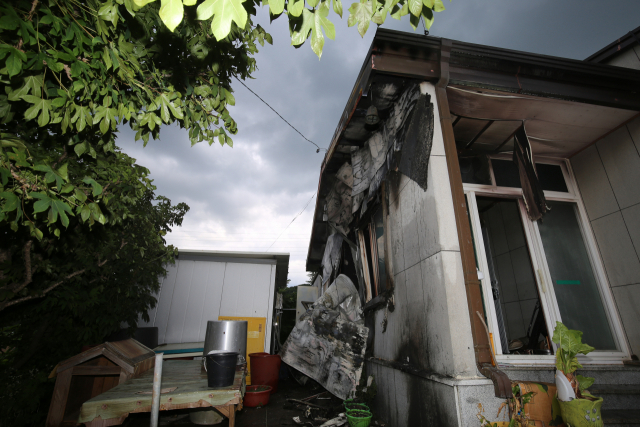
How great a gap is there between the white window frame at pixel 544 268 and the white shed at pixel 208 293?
17.0 ft

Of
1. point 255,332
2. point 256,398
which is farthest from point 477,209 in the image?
point 255,332

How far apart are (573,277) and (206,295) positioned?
7562 millimetres

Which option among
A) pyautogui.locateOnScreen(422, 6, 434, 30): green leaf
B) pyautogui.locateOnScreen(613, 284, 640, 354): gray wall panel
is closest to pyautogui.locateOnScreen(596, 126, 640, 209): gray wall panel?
pyautogui.locateOnScreen(613, 284, 640, 354): gray wall panel

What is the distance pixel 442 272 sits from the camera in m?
2.59

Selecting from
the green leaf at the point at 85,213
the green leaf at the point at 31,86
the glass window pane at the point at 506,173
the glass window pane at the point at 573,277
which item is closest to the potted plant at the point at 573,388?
the glass window pane at the point at 573,277

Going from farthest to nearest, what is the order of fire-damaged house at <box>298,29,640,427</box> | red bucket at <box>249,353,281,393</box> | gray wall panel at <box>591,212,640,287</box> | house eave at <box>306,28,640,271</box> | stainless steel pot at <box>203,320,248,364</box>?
red bucket at <box>249,353,281,393</box> < stainless steel pot at <box>203,320,248,364</box> < gray wall panel at <box>591,212,640,287</box> < house eave at <box>306,28,640,271</box> < fire-damaged house at <box>298,29,640,427</box>

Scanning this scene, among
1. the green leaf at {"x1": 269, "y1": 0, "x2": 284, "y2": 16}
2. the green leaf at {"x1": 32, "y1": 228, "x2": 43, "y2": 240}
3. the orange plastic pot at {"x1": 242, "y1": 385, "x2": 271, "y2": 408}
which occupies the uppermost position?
the green leaf at {"x1": 269, "y1": 0, "x2": 284, "y2": 16}

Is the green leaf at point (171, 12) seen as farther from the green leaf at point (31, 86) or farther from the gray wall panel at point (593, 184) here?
the gray wall panel at point (593, 184)

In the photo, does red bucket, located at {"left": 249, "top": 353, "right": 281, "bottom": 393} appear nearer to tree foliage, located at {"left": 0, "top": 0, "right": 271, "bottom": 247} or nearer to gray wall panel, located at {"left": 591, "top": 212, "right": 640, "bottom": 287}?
tree foliage, located at {"left": 0, "top": 0, "right": 271, "bottom": 247}

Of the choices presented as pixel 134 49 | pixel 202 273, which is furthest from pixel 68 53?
pixel 202 273

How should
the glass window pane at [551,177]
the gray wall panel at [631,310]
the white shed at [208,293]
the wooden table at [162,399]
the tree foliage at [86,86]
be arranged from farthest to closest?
the white shed at [208,293], the glass window pane at [551,177], the gray wall panel at [631,310], the wooden table at [162,399], the tree foliage at [86,86]

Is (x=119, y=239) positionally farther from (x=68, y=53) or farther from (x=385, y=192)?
(x=385, y=192)

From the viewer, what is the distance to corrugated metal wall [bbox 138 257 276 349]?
6.90 meters

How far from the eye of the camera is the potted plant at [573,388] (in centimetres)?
203
